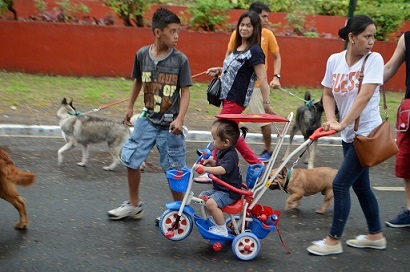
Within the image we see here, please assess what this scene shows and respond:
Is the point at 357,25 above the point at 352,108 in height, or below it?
above

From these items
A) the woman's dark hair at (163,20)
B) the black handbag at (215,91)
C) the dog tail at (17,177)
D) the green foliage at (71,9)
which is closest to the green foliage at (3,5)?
the green foliage at (71,9)

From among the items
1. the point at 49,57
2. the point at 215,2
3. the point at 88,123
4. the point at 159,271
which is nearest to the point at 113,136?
the point at 88,123

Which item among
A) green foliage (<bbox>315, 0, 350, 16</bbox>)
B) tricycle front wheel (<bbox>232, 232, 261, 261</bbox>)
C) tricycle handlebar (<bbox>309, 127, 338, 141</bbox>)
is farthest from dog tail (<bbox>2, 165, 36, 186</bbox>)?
green foliage (<bbox>315, 0, 350, 16</bbox>)

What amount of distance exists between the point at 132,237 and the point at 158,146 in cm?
87

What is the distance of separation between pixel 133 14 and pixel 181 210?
10.6 m

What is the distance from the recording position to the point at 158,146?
19.6ft

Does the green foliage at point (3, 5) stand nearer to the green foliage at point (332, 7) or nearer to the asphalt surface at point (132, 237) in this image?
the asphalt surface at point (132, 237)

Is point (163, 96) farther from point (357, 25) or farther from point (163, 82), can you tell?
point (357, 25)

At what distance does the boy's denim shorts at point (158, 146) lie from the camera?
5.93 m

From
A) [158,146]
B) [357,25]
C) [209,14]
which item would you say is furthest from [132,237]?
[209,14]

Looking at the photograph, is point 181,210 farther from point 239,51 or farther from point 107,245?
point 239,51

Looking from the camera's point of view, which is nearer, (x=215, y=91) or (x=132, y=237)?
(x=132, y=237)

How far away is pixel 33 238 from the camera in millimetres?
5613

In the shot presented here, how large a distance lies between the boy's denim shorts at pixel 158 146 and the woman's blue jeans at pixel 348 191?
1.46 metres
